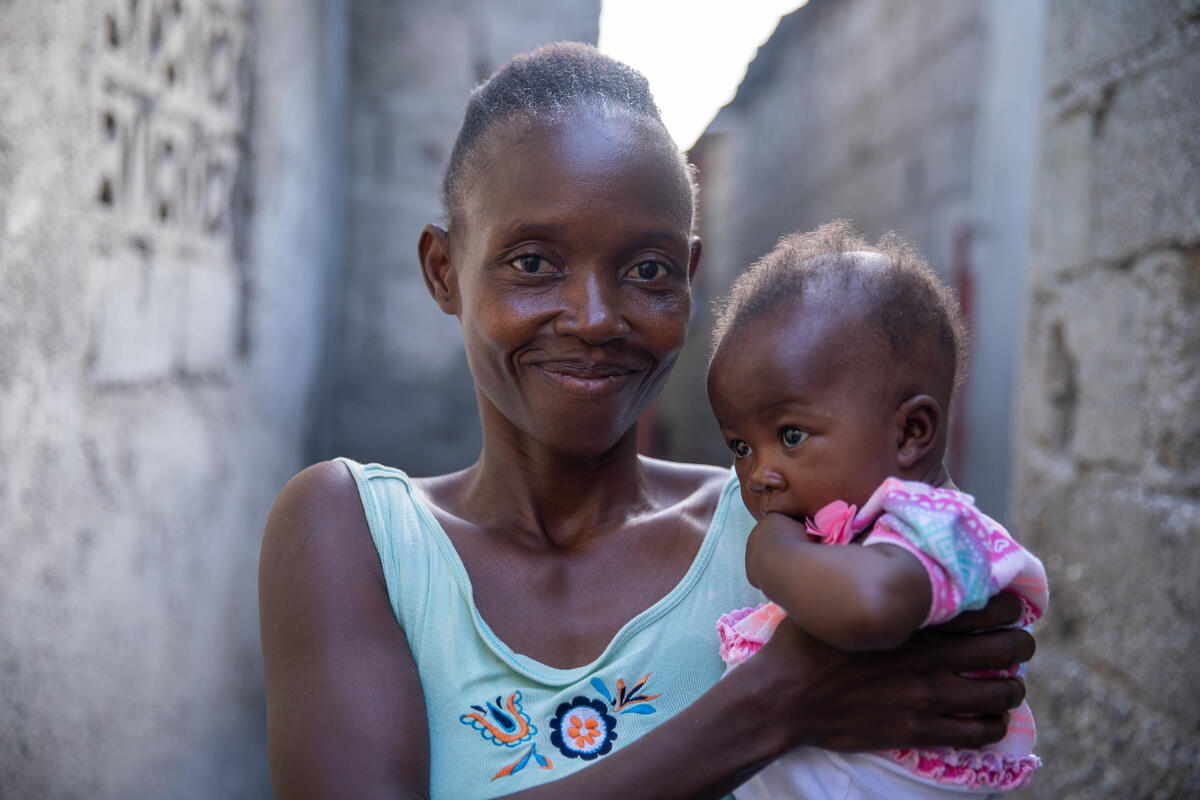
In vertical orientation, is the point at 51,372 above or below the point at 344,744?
above

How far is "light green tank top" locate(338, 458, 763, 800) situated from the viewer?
1.57 meters

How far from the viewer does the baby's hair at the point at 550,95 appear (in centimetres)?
177

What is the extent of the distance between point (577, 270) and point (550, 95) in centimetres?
32

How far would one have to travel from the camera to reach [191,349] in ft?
10.1

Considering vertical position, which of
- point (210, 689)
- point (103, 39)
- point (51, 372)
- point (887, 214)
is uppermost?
point (887, 214)

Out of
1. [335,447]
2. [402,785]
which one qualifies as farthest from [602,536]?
[335,447]

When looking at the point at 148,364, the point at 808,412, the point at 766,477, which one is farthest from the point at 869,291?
the point at 148,364

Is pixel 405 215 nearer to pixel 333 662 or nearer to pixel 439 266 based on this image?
pixel 439 266

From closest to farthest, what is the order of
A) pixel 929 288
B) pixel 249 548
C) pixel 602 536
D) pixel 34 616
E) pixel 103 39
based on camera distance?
pixel 929 288, pixel 602 536, pixel 34 616, pixel 103 39, pixel 249 548

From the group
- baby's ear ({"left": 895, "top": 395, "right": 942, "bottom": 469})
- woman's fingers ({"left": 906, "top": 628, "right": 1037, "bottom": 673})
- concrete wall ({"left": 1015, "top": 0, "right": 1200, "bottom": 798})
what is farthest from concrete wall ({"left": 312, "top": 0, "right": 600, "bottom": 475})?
woman's fingers ({"left": 906, "top": 628, "right": 1037, "bottom": 673})

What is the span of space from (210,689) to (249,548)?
1.79 ft

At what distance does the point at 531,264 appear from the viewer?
1714 millimetres

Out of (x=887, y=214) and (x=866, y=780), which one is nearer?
(x=866, y=780)

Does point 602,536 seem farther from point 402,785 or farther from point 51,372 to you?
point 51,372
